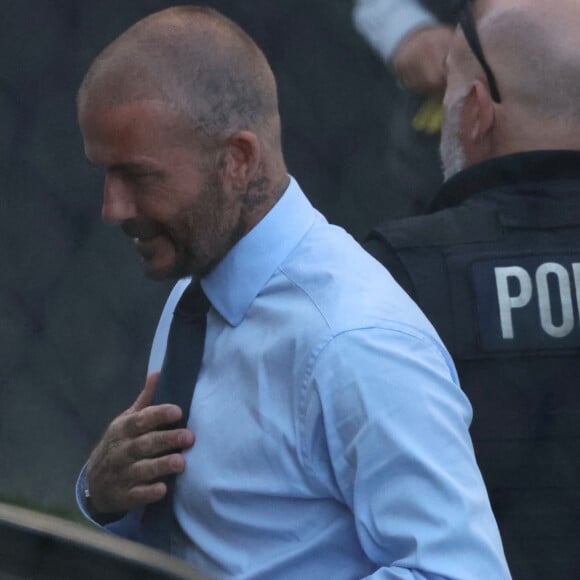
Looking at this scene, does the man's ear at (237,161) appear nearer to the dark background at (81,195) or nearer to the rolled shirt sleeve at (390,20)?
the dark background at (81,195)

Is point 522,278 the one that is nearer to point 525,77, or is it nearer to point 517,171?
point 517,171

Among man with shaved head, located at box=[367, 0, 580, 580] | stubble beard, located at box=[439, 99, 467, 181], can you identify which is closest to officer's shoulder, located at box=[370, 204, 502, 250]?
man with shaved head, located at box=[367, 0, 580, 580]

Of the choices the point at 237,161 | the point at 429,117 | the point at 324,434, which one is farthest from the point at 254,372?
the point at 429,117

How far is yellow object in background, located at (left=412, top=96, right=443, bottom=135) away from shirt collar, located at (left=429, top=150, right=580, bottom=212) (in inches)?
13.1

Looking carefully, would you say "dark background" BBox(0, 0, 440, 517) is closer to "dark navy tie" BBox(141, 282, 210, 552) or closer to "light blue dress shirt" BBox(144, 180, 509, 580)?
"dark navy tie" BBox(141, 282, 210, 552)

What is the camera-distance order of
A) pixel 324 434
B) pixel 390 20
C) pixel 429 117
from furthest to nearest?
pixel 429 117
pixel 390 20
pixel 324 434

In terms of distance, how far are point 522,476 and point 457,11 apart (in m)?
0.64

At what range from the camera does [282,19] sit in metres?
2.29

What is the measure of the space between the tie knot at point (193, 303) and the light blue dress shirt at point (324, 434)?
4 cm

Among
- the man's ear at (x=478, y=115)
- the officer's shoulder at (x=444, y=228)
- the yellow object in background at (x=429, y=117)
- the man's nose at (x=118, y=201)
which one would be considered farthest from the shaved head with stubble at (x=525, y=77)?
the man's nose at (x=118, y=201)

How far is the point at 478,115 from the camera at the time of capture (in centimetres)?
167

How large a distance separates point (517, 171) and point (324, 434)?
63 cm

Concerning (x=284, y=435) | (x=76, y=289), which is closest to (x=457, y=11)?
(x=76, y=289)

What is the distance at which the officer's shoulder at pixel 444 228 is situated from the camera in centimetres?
152
